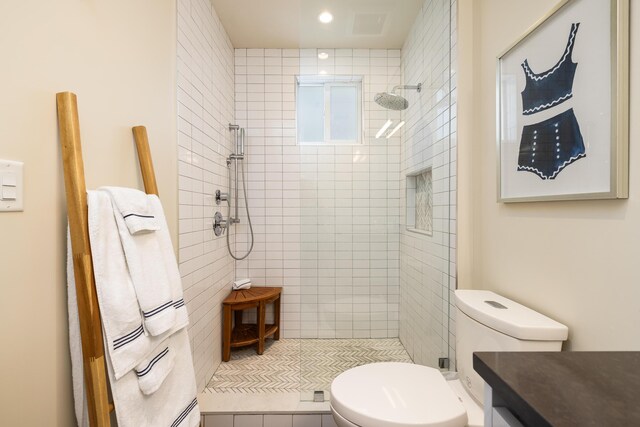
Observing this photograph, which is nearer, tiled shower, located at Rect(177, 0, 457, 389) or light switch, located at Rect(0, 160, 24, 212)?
light switch, located at Rect(0, 160, 24, 212)

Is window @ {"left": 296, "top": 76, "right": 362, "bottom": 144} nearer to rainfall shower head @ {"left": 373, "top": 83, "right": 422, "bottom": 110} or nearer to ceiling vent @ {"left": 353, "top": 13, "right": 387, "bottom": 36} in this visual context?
rainfall shower head @ {"left": 373, "top": 83, "right": 422, "bottom": 110}

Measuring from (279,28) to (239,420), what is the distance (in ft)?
8.70

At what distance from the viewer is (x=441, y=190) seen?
5.49 ft

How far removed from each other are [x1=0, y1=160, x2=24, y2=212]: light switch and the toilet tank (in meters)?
1.45

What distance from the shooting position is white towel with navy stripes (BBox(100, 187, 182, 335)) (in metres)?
0.88

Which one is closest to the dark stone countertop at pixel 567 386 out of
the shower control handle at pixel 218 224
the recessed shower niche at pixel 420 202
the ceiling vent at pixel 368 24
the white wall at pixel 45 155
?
the white wall at pixel 45 155

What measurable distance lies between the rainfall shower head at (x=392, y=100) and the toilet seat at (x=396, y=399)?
1.43 metres

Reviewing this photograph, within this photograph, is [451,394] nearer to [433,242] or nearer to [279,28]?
[433,242]

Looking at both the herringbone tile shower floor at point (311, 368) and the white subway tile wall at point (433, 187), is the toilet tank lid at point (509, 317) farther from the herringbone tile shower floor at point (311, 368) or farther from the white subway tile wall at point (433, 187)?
the herringbone tile shower floor at point (311, 368)

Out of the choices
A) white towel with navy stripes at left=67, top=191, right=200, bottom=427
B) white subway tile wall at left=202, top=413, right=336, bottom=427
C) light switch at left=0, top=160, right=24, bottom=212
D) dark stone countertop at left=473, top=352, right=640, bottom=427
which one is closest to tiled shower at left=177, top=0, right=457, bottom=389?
white subway tile wall at left=202, top=413, right=336, bottom=427

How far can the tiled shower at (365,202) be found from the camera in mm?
1627

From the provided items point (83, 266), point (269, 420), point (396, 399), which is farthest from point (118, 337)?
point (269, 420)

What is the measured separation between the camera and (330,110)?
5.89ft

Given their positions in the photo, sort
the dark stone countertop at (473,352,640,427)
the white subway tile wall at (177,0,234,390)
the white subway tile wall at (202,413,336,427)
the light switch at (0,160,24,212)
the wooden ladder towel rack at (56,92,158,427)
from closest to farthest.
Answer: the dark stone countertop at (473,352,640,427)
the light switch at (0,160,24,212)
the wooden ladder towel rack at (56,92,158,427)
the white subway tile wall at (202,413,336,427)
the white subway tile wall at (177,0,234,390)
